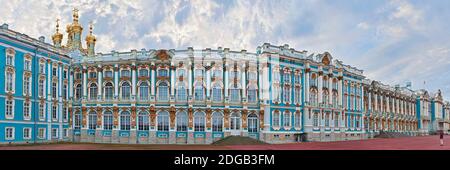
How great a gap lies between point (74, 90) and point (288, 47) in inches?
1226

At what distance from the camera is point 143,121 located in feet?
180

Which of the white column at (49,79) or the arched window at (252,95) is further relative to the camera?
the arched window at (252,95)

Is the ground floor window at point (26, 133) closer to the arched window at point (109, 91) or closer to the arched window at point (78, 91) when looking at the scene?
the arched window at point (78, 91)

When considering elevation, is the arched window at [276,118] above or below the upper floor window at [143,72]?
below

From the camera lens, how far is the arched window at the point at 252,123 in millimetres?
56031

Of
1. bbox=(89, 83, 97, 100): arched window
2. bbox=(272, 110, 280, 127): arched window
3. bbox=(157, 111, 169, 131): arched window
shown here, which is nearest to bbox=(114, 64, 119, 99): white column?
bbox=(89, 83, 97, 100): arched window

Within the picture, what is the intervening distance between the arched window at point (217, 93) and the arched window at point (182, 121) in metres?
4.46

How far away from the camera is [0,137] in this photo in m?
46.2

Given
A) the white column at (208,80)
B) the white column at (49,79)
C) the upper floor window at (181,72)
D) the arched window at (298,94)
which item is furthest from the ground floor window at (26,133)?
the arched window at (298,94)

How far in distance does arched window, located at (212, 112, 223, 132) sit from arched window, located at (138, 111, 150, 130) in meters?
8.65

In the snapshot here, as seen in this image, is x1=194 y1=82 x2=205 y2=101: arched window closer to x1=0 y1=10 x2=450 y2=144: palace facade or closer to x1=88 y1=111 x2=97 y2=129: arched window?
x1=0 y1=10 x2=450 y2=144: palace facade

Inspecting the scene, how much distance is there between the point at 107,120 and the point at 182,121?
10.4m

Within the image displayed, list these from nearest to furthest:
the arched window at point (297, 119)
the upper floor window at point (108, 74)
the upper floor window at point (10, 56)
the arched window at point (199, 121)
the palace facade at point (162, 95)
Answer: the upper floor window at point (10, 56) → the palace facade at point (162, 95) → the arched window at point (199, 121) → the upper floor window at point (108, 74) → the arched window at point (297, 119)

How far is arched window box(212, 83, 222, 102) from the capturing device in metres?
54.9
